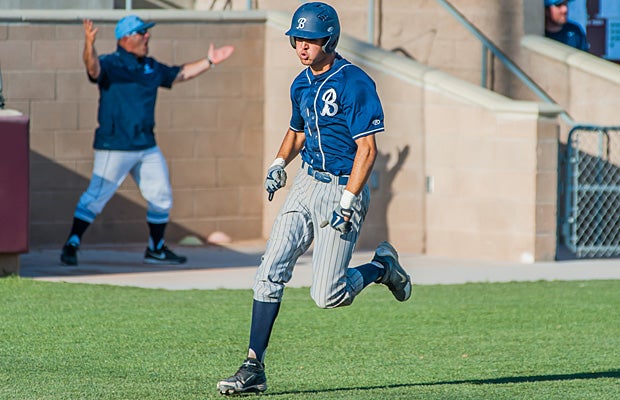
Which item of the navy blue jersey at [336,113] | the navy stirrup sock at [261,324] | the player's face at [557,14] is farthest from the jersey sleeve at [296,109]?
the player's face at [557,14]

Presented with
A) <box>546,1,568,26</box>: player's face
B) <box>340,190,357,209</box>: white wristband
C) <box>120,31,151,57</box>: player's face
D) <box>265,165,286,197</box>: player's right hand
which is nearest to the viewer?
<box>340,190,357,209</box>: white wristband

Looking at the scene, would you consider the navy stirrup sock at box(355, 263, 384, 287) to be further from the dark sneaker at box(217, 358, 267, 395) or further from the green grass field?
the dark sneaker at box(217, 358, 267, 395)

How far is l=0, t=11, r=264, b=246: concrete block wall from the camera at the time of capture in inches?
496

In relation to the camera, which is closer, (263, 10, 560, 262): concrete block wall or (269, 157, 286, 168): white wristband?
(269, 157, 286, 168): white wristband

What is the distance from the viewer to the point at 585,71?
1438cm

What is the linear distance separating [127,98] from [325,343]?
14.6 ft

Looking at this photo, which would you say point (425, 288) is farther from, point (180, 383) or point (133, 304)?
point (180, 383)

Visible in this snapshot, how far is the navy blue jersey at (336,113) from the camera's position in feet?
20.3

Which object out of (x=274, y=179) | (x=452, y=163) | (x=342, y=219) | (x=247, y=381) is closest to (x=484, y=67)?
(x=452, y=163)

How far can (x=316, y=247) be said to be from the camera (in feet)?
20.8

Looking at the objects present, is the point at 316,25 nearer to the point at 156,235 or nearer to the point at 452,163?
the point at 156,235

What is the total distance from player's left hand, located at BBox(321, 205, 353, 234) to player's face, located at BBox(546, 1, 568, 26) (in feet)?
32.5

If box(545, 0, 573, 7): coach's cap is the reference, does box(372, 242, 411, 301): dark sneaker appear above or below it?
below

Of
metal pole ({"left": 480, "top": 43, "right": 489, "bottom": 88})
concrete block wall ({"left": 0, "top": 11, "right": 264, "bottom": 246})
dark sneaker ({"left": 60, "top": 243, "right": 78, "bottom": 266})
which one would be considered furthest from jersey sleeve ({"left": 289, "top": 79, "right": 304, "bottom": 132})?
metal pole ({"left": 480, "top": 43, "right": 489, "bottom": 88})
